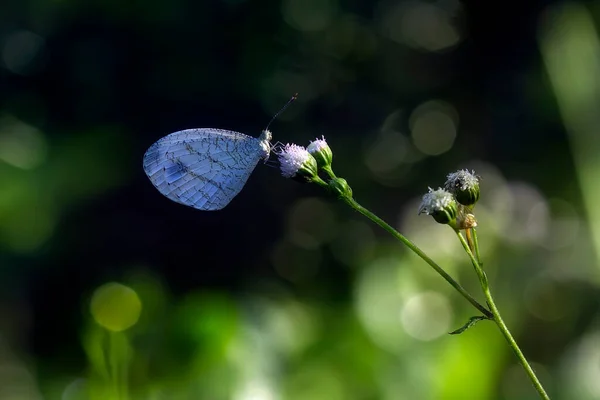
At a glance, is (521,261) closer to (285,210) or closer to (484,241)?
(484,241)

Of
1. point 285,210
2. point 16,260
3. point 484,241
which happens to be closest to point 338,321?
point 484,241

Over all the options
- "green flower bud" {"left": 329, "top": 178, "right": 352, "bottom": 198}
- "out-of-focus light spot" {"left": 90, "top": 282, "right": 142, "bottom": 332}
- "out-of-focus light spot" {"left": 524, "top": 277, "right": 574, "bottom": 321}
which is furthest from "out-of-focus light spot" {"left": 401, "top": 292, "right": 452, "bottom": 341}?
"green flower bud" {"left": 329, "top": 178, "right": 352, "bottom": 198}

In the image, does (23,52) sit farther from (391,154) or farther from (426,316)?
(426,316)

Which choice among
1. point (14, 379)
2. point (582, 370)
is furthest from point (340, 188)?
point (14, 379)

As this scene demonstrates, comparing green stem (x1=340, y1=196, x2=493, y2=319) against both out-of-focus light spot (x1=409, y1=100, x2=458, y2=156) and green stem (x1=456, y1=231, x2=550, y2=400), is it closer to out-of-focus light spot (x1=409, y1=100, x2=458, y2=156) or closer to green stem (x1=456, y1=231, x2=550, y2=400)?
green stem (x1=456, y1=231, x2=550, y2=400)

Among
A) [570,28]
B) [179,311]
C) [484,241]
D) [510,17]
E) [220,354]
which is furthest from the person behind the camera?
[510,17]

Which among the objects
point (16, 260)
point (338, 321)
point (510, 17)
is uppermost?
point (510, 17)

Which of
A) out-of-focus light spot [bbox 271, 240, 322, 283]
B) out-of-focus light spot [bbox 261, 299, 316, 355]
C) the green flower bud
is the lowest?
out-of-focus light spot [bbox 271, 240, 322, 283]
